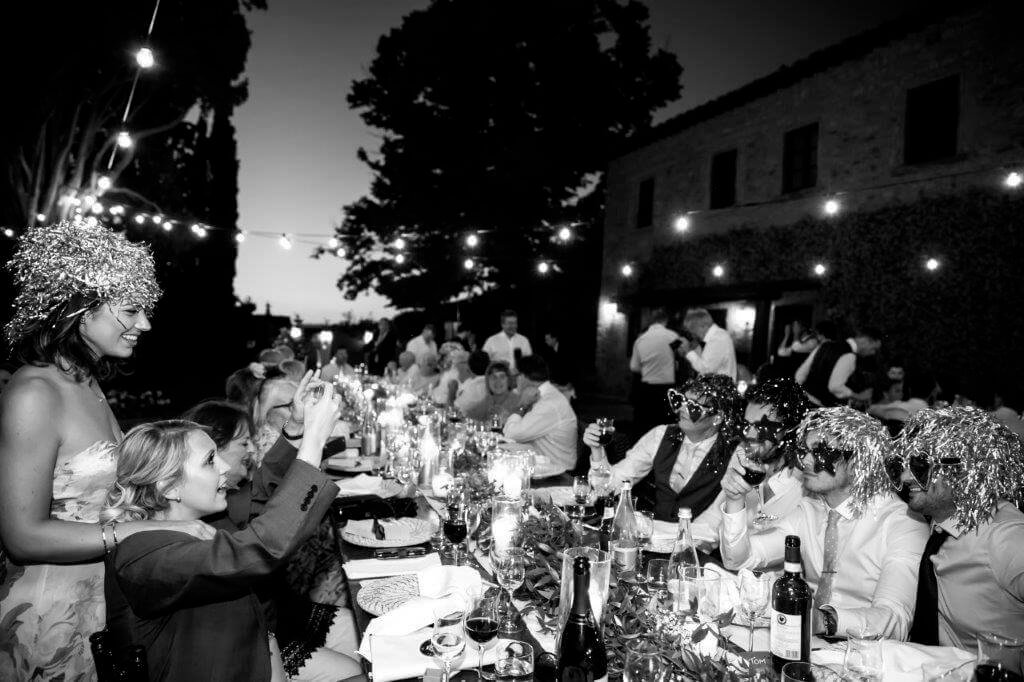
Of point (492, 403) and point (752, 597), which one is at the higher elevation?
point (492, 403)

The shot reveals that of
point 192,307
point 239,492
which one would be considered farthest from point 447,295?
point 239,492

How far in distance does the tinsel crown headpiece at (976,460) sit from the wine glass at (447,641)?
1675 millimetres

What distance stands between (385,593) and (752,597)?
114 centimetres

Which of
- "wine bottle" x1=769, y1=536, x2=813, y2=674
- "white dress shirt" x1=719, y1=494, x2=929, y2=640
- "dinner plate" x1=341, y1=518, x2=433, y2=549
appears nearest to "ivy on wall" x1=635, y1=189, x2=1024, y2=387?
"white dress shirt" x1=719, y1=494, x2=929, y2=640

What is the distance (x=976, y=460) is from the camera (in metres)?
1.89

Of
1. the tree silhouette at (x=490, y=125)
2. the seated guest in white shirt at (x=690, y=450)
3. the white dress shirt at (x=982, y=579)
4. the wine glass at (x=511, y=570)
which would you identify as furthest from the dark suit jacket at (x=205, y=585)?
the tree silhouette at (x=490, y=125)

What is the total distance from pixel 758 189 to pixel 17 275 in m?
12.3

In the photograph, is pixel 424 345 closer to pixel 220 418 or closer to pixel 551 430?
pixel 551 430

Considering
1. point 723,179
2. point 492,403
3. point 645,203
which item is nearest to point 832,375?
point 492,403

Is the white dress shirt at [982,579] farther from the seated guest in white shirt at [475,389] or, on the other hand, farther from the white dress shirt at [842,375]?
the seated guest in white shirt at [475,389]

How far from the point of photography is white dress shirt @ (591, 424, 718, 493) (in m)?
3.36

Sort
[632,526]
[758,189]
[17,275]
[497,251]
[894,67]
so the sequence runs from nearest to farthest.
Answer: [17,275] < [632,526] < [894,67] < [758,189] < [497,251]

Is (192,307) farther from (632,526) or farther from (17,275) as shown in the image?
(632,526)

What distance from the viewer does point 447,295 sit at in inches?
794
